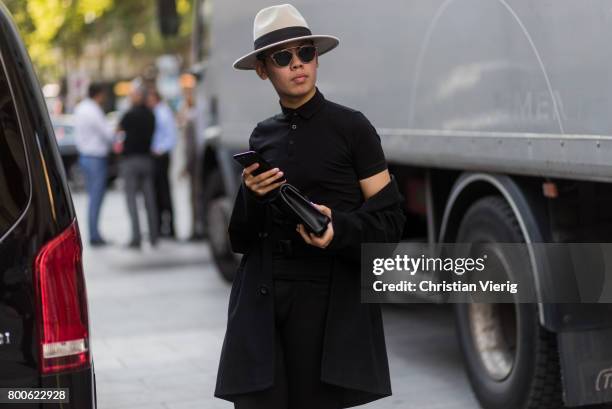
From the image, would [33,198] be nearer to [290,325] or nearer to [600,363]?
[290,325]

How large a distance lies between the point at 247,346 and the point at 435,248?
2.59 meters

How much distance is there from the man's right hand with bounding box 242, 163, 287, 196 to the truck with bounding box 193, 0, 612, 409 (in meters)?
1.33

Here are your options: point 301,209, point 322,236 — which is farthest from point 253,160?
point 322,236

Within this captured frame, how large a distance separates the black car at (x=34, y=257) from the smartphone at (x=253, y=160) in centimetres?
51

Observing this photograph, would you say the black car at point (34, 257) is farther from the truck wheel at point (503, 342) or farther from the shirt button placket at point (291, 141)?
the truck wheel at point (503, 342)

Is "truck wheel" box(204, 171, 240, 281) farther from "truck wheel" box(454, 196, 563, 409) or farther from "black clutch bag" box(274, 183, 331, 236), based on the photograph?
"black clutch bag" box(274, 183, 331, 236)

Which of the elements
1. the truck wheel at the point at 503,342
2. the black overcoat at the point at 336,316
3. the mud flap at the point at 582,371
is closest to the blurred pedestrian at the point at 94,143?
the truck wheel at the point at 503,342

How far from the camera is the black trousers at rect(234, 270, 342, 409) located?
3.66 m

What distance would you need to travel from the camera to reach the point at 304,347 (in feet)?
12.0

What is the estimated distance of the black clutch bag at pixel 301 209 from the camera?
3.46 metres

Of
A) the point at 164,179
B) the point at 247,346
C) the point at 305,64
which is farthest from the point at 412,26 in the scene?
the point at 164,179

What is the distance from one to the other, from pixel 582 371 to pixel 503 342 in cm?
80

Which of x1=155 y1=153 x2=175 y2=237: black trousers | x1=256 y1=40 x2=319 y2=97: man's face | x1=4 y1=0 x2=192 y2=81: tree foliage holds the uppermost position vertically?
x1=4 y1=0 x2=192 y2=81: tree foliage

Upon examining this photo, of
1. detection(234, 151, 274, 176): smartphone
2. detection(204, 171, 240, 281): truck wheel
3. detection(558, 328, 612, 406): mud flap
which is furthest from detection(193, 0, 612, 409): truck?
detection(204, 171, 240, 281): truck wheel
